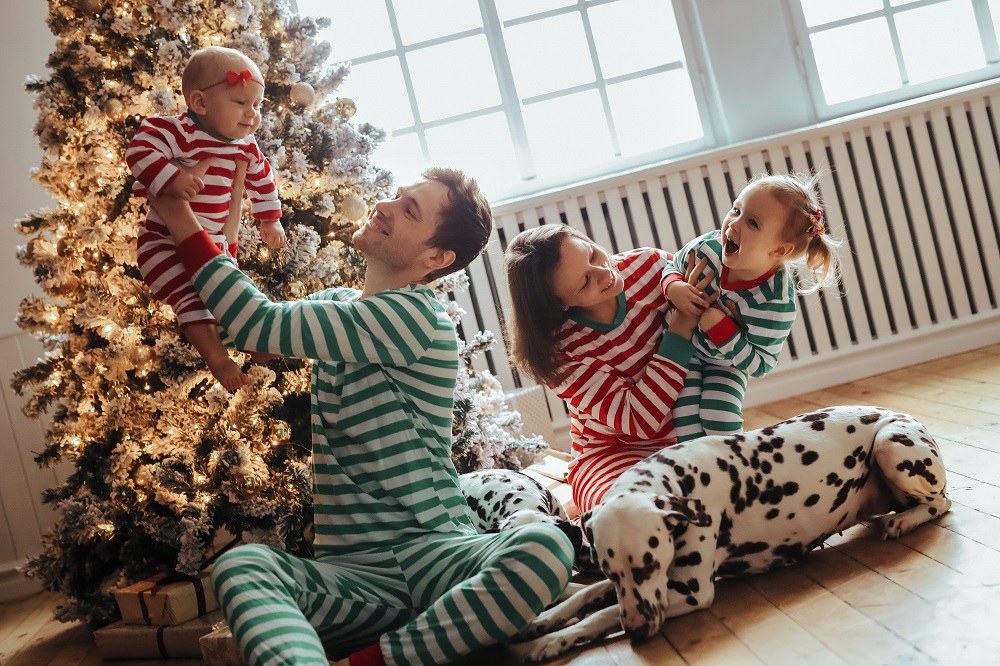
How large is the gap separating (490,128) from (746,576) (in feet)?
8.86

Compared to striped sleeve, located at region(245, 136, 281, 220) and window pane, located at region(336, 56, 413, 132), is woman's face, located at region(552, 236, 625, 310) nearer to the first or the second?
striped sleeve, located at region(245, 136, 281, 220)

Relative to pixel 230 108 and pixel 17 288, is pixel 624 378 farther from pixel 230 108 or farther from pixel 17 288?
pixel 17 288

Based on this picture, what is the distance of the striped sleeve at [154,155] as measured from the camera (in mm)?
1541

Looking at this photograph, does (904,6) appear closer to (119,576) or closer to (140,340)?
(140,340)

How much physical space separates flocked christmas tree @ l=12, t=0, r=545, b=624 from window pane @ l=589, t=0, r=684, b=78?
1.77 meters

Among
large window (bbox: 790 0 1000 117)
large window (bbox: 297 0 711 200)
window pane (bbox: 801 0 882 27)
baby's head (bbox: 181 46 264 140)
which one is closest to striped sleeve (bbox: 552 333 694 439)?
baby's head (bbox: 181 46 264 140)

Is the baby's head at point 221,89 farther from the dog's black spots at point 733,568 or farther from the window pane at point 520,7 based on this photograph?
the window pane at point 520,7

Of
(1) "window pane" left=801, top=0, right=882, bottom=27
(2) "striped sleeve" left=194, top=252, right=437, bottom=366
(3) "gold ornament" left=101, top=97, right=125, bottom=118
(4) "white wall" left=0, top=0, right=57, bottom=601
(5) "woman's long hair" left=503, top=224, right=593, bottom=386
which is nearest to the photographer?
(2) "striped sleeve" left=194, top=252, right=437, bottom=366

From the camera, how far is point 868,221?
3787 millimetres

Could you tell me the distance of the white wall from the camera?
133 inches

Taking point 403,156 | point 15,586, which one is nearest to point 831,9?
point 403,156

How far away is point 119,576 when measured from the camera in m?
2.58

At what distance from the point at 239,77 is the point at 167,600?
146 cm

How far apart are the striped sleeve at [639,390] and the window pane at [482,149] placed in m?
2.05
